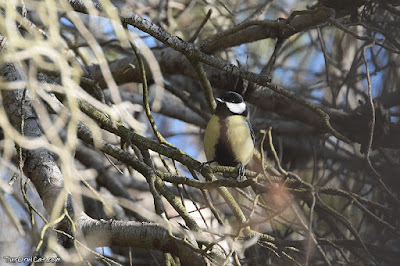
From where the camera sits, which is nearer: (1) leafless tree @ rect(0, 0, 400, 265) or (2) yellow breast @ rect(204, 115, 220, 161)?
(1) leafless tree @ rect(0, 0, 400, 265)

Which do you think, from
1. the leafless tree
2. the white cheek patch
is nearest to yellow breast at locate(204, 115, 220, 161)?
the white cheek patch

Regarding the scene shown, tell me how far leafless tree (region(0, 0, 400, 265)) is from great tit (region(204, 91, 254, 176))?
13 cm

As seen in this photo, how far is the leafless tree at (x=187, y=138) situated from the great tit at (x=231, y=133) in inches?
5.3

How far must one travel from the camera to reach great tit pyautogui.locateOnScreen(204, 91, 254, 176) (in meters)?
3.35

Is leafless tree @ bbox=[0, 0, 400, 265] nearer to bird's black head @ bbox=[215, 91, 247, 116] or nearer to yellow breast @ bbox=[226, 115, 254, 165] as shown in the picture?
yellow breast @ bbox=[226, 115, 254, 165]

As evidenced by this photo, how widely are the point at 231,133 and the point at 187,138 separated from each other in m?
1.70

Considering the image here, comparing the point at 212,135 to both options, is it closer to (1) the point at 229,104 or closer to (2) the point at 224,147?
(2) the point at 224,147

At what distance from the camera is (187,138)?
5.06 meters

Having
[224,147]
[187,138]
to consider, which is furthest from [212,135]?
[187,138]

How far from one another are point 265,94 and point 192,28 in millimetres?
1431

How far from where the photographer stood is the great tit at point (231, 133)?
3.35 meters

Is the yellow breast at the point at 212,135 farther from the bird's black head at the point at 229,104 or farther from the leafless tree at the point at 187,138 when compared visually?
the leafless tree at the point at 187,138

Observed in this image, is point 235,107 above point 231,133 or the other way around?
above

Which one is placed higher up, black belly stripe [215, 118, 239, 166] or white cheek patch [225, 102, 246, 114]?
white cheek patch [225, 102, 246, 114]
